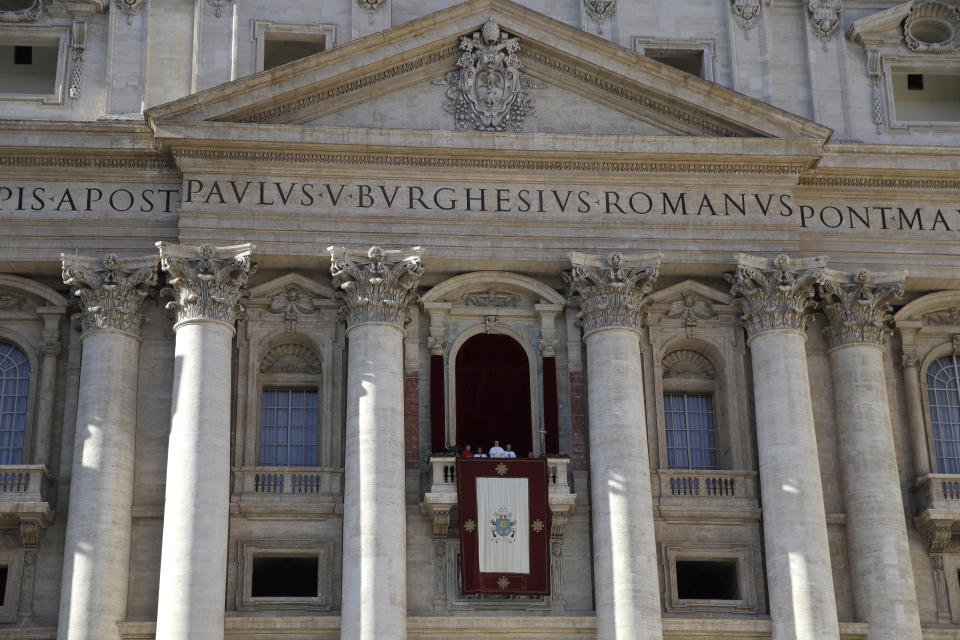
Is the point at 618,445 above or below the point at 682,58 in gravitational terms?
below

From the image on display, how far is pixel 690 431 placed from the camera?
131 ft

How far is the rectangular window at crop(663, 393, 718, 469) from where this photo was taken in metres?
39.5

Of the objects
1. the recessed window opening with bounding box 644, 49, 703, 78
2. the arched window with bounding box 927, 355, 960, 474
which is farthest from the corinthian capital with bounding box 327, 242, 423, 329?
the arched window with bounding box 927, 355, 960, 474

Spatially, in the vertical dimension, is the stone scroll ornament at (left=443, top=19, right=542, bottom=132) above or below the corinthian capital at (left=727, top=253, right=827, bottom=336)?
above

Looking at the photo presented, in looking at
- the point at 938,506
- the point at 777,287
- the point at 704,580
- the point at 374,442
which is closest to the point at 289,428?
the point at 374,442

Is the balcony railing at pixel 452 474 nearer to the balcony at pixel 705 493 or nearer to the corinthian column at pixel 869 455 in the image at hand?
the balcony at pixel 705 493

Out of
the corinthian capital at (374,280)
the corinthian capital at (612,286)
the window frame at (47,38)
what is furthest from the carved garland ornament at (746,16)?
the window frame at (47,38)

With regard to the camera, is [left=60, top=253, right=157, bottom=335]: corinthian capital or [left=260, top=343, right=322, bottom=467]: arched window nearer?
[left=60, top=253, right=157, bottom=335]: corinthian capital

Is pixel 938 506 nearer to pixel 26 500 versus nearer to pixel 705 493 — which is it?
pixel 705 493

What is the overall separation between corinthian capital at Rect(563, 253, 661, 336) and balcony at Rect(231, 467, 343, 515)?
6.91 metres

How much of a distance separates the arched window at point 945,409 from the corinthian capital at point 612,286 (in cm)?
754

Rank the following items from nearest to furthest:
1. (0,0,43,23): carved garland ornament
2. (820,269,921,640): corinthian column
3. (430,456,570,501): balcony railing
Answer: (820,269,921,640): corinthian column → (430,456,570,501): balcony railing → (0,0,43,23): carved garland ornament

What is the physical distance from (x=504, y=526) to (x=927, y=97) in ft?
56.0

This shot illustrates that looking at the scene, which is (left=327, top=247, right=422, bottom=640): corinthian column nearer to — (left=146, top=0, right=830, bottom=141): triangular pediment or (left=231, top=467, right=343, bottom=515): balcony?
(left=231, top=467, right=343, bottom=515): balcony
